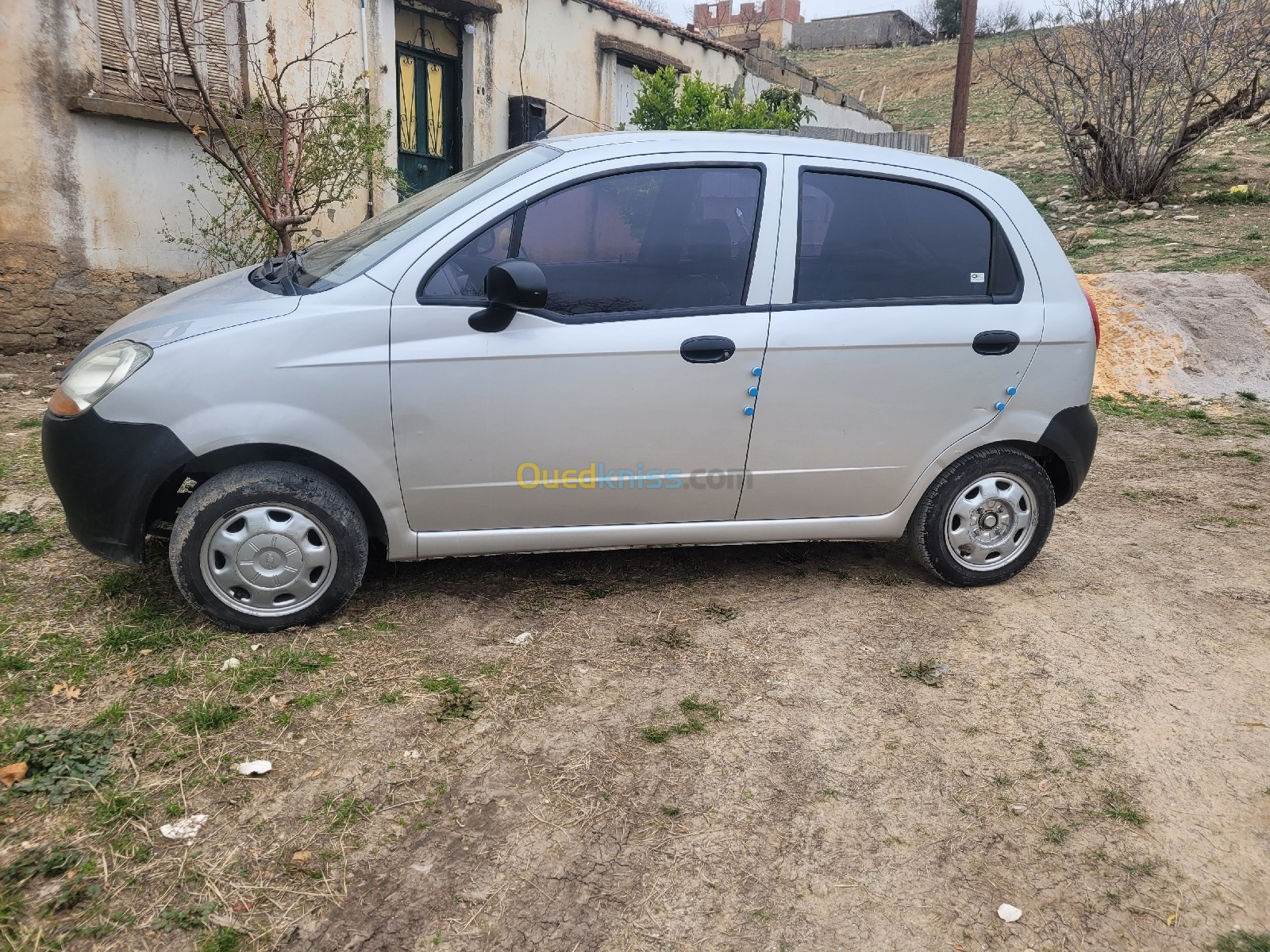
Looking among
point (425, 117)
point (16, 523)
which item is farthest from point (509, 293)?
point (425, 117)

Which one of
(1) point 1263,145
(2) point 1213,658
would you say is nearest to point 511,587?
(2) point 1213,658

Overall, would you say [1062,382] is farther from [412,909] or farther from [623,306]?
[412,909]

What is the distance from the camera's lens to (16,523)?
4246 millimetres

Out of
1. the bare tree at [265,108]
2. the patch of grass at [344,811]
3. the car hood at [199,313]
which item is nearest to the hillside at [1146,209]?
the bare tree at [265,108]

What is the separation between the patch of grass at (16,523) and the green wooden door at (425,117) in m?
6.11

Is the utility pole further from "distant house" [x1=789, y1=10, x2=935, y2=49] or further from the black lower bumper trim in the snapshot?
"distant house" [x1=789, y1=10, x2=935, y2=49]

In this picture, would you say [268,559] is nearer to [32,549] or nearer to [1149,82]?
[32,549]

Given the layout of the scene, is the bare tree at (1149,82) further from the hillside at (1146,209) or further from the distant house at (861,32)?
the distant house at (861,32)

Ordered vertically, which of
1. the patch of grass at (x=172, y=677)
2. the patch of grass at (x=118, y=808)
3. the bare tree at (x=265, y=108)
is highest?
the bare tree at (x=265, y=108)

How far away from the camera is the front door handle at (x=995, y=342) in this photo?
3758 mm

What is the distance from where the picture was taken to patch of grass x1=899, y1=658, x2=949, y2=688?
3.34 meters

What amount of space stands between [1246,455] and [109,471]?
6.60m

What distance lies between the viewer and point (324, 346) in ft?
10.6

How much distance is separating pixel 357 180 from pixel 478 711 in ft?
22.2
